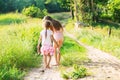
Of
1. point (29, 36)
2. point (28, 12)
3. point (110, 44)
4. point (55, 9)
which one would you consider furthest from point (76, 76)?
point (55, 9)

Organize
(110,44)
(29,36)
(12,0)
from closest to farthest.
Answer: (29,36) → (110,44) → (12,0)

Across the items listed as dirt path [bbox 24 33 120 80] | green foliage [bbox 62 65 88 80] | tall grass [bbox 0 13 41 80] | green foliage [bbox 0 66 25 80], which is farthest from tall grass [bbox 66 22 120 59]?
green foliage [bbox 0 66 25 80]

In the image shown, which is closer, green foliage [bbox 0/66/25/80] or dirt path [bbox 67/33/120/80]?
green foliage [bbox 0/66/25/80]

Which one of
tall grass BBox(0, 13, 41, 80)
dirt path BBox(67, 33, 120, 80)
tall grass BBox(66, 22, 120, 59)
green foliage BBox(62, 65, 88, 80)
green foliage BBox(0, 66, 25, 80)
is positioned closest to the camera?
green foliage BBox(0, 66, 25, 80)

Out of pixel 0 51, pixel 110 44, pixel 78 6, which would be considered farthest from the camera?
pixel 78 6

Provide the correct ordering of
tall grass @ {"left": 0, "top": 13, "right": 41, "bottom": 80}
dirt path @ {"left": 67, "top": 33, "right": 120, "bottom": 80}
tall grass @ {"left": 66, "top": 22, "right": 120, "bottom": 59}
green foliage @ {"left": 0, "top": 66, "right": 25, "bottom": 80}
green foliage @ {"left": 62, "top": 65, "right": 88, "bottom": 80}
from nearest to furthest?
1. green foliage @ {"left": 0, "top": 66, "right": 25, "bottom": 80}
2. tall grass @ {"left": 0, "top": 13, "right": 41, "bottom": 80}
3. green foliage @ {"left": 62, "top": 65, "right": 88, "bottom": 80}
4. dirt path @ {"left": 67, "top": 33, "right": 120, "bottom": 80}
5. tall grass @ {"left": 66, "top": 22, "right": 120, "bottom": 59}

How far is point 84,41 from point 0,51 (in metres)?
11.6

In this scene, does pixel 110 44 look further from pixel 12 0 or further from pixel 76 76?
pixel 12 0

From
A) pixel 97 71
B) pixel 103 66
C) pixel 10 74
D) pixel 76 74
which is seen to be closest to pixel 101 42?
pixel 103 66

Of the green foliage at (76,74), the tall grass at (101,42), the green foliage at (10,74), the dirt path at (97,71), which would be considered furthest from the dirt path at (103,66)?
the green foliage at (10,74)

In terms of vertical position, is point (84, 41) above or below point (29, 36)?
below

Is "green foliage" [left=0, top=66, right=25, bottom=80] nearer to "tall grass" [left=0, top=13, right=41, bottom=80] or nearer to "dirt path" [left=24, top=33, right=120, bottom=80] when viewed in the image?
"tall grass" [left=0, top=13, right=41, bottom=80]

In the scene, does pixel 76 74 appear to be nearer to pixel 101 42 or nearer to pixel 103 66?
pixel 103 66

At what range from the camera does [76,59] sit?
1505 cm
